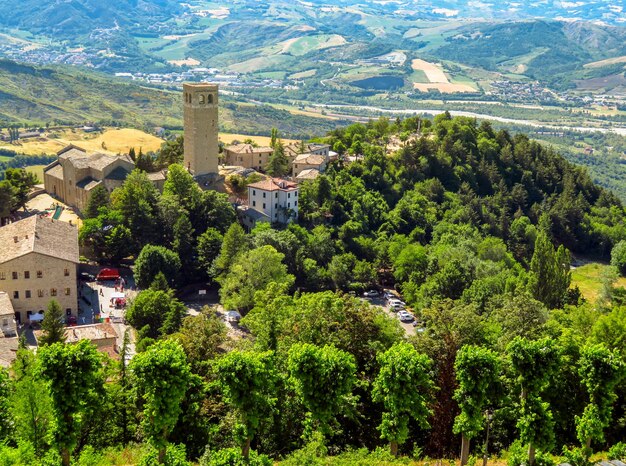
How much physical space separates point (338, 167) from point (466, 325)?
47.8 metres

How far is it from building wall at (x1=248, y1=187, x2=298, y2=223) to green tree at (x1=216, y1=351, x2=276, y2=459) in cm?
3905

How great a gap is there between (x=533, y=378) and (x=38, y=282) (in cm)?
3272

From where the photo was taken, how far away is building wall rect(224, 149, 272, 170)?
3027 inches

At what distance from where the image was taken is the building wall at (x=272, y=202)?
66688 mm

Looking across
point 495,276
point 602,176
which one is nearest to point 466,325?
point 495,276

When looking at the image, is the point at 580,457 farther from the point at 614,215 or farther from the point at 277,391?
the point at 614,215

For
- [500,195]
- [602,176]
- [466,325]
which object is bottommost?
[602,176]

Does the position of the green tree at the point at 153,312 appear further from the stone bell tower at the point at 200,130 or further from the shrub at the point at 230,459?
the stone bell tower at the point at 200,130

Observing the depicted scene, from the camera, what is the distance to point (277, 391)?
3038 cm

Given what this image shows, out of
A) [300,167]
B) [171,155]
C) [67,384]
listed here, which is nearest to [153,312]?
[67,384]

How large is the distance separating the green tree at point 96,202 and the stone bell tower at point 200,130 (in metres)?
10.8

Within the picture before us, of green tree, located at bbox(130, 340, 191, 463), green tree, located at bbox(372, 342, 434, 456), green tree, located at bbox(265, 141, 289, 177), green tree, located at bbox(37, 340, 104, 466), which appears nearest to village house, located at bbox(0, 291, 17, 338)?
green tree, located at bbox(37, 340, 104, 466)

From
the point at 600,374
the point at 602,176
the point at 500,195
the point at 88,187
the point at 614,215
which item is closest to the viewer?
the point at 600,374

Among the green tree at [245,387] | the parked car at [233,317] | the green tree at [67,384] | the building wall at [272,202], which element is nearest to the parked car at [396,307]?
the parked car at [233,317]
